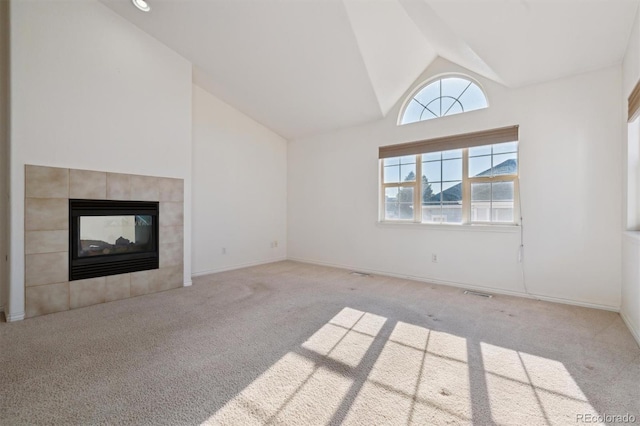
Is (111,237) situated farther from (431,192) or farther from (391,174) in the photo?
(431,192)

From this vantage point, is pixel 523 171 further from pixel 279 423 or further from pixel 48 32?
pixel 48 32

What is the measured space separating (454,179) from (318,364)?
320 cm

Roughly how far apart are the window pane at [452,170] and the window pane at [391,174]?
28.2 inches

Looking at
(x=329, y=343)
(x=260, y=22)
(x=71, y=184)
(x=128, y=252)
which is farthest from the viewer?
(x=128, y=252)

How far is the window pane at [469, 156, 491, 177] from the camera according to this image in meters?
3.74

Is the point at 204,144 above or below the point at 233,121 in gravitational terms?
below

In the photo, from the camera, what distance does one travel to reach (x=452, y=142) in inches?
154

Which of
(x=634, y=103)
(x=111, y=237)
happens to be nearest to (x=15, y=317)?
(x=111, y=237)

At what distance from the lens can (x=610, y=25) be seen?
2.48m

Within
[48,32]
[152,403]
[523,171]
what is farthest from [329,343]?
[48,32]

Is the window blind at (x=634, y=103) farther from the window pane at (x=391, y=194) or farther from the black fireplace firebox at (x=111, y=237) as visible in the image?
the black fireplace firebox at (x=111, y=237)

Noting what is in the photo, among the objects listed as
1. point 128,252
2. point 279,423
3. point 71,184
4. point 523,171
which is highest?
point 523,171

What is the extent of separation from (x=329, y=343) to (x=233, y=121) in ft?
13.5

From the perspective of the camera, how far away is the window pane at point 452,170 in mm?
3965
